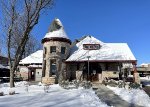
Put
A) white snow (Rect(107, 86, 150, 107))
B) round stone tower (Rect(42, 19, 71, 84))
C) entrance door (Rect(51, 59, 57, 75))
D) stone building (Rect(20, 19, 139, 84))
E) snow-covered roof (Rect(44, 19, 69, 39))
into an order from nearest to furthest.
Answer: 1. white snow (Rect(107, 86, 150, 107))
2. stone building (Rect(20, 19, 139, 84))
3. round stone tower (Rect(42, 19, 71, 84))
4. entrance door (Rect(51, 59, 57, 75))
5. snow-covered roof (Rect(44, 19, 69, 39))

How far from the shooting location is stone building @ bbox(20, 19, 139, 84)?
35.3 metres

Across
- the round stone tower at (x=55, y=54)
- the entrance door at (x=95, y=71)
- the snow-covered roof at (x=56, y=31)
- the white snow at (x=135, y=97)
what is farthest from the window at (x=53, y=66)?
the white snow at (x=135, y=97)

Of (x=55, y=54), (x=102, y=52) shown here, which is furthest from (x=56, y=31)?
(x=102, y=52)

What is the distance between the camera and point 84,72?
122ft

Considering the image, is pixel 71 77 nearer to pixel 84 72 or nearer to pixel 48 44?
pixel 84 72

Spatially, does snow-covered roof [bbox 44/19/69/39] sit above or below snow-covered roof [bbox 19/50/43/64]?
above

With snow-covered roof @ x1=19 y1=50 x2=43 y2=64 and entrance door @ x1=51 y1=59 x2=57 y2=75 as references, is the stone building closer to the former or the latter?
entrance door @ x1=51 y1=59 x2=57 y2=75

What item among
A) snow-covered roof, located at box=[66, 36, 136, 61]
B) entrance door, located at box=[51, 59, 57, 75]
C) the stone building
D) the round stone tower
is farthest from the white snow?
entrance door, located at box=[51, 59, 57, 75]

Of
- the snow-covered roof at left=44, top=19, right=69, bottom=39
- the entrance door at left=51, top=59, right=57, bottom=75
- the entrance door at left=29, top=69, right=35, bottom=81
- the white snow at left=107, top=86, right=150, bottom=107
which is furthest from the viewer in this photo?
the entrance door at left=29, top=69, right=35, bottom=81

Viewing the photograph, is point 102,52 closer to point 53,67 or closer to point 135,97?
point 53,67

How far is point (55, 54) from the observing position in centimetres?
3650

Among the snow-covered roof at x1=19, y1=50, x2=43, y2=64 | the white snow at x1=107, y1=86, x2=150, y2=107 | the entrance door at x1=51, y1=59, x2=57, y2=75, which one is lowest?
the white snow at x1=107, y1=86, x2=150, y2=107

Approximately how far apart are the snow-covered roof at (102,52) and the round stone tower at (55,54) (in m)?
1.30

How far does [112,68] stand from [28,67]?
16.7 m
